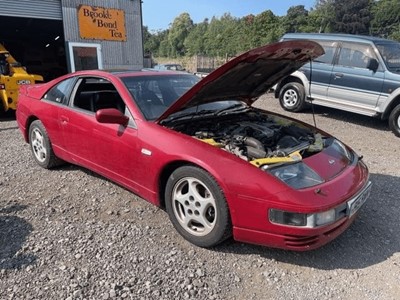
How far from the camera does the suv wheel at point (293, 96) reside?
887cm

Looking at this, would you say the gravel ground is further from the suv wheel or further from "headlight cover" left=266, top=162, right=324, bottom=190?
the suv wheel

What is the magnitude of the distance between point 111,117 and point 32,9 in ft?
35.8

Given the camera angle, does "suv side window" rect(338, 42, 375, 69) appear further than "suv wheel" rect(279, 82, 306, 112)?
No

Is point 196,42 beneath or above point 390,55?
above

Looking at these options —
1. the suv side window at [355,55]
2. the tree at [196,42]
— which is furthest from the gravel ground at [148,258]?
the tree at [196,42]

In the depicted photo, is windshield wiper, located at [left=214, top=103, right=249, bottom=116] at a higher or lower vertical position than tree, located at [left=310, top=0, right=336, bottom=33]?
lower

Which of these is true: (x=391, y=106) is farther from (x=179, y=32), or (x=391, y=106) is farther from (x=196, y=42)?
(x=179, y=32)

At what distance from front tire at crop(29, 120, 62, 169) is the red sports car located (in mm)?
81

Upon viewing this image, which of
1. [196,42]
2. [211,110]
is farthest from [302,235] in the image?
[196,42]

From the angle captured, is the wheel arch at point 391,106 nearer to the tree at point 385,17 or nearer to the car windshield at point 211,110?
the car windshield at point 211,110

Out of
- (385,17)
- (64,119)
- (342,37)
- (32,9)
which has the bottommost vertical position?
(64,119)

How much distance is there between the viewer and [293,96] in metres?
9.04

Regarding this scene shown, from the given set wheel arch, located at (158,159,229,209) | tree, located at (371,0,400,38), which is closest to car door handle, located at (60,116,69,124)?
wheel arch, located at (158,159,229,209)

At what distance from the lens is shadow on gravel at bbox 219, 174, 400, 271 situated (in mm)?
2892
